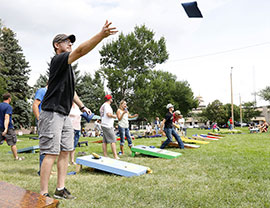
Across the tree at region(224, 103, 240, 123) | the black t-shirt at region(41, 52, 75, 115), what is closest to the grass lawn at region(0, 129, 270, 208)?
the black t-shirt at region(41, 52, 75, 115)

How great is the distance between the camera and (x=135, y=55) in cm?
3378

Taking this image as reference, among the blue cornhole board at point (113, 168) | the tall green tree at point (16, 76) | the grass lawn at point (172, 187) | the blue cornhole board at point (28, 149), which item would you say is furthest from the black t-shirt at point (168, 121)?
the tall green tree at point (16, 76)

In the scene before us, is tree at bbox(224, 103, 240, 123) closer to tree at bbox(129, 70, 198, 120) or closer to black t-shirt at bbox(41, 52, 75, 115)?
tree at bbox(129, 70, 198, 120)

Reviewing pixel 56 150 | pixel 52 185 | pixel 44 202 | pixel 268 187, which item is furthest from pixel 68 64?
pixel 268 187

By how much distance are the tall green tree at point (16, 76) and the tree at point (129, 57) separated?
33.8ft

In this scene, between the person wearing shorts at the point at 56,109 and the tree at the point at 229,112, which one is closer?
the person wearing shorts at the point at 56,109

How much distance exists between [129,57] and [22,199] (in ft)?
106

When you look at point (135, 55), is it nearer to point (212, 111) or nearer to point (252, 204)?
point (252, 204)

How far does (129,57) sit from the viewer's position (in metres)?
33.6

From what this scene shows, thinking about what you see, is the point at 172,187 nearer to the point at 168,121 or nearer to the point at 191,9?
the point at 191,9

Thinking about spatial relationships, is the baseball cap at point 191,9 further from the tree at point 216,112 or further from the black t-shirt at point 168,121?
the tree at point 216,112

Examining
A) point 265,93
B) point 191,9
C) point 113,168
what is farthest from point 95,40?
point 265,93

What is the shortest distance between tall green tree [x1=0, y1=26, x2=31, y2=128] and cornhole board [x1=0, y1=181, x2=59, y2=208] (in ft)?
88.3

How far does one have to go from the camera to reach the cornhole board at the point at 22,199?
86.7 inches
